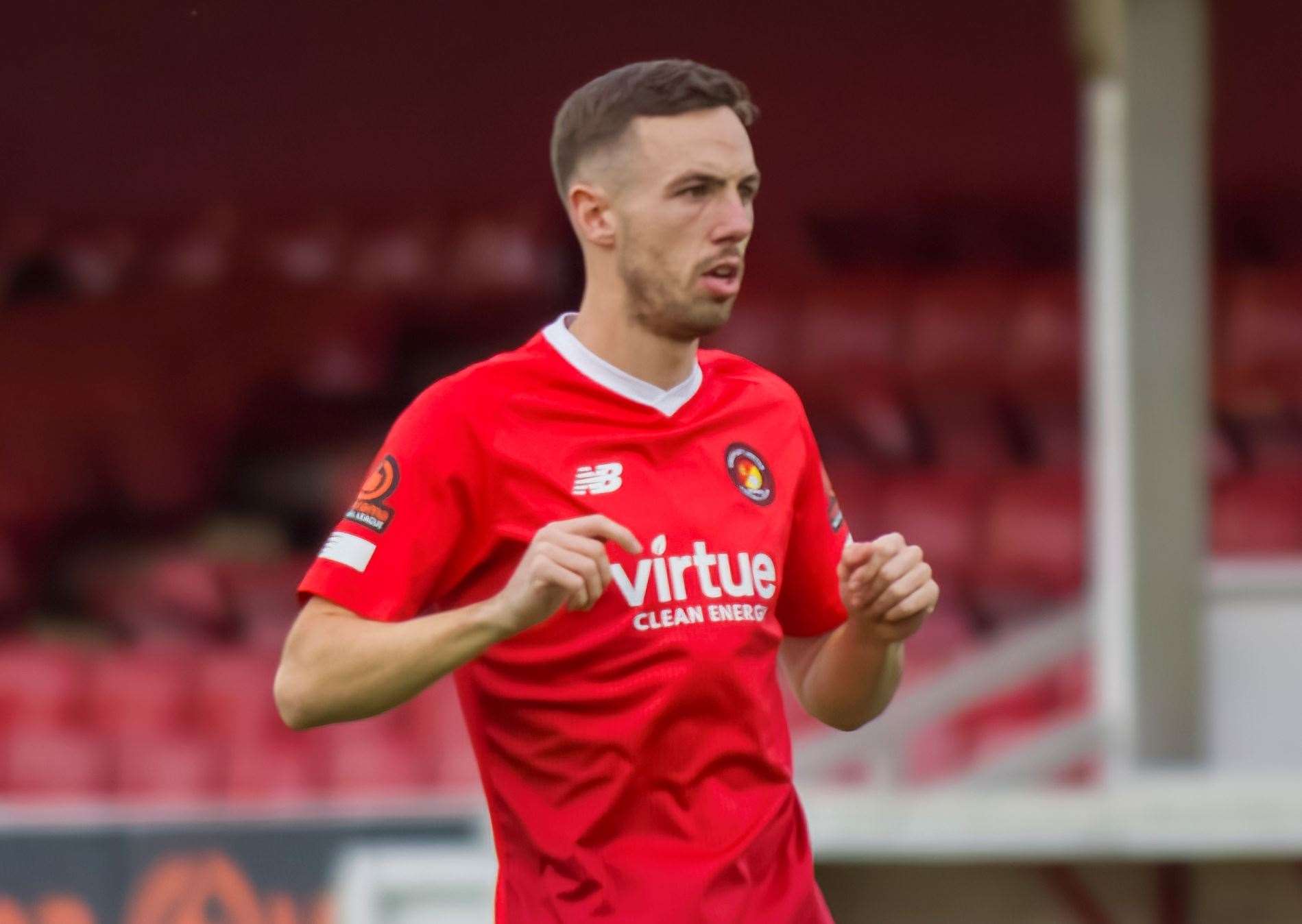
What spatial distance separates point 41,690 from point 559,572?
16.4 feet

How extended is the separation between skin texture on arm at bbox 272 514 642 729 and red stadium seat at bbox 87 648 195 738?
175 inches

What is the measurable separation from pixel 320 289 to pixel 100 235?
1.16 metres

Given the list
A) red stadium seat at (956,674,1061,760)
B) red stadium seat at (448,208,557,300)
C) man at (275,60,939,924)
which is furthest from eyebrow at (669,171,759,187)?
red stadium seat at (448,208,557,300)

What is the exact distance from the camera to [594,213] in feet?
6.03

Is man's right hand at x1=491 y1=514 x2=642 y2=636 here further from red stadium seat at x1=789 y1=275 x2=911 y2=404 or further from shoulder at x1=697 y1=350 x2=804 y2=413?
red stadium seat at x1=789 y1=275 x2=911 y2=404

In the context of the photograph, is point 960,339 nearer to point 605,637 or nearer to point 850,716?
point 850,716

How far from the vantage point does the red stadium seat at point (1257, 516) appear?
18.0 feet

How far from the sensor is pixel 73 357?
7586mm

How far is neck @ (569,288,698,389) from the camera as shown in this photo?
1.86 metres

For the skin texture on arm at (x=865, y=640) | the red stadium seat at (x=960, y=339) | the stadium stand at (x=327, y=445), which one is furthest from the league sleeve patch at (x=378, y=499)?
the red stadium seat at (x=960, y=339)

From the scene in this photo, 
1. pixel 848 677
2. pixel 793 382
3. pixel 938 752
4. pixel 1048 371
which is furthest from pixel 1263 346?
pixel 848 677

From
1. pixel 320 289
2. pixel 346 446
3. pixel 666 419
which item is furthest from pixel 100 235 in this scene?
pixel 666 419

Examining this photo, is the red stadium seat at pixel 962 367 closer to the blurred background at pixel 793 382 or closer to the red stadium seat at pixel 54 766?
the blurred background at pixel 793 382

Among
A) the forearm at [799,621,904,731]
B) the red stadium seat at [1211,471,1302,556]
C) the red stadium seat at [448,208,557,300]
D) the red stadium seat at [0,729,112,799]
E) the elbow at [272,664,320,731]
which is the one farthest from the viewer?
the red stadium seat at [448,208,557,300]
